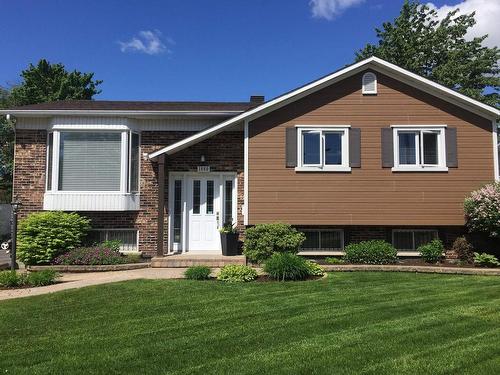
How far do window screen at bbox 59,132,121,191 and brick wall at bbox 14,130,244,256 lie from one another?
0.74 m

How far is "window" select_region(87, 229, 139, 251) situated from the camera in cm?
1325

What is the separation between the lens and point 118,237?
13367 mm

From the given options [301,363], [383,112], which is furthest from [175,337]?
[383,112]

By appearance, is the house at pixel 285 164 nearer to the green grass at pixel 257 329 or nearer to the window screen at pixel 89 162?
the window screen at pixel 89 162

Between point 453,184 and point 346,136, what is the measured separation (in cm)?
318

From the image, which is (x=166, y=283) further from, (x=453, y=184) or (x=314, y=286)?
(x=453, y=184)

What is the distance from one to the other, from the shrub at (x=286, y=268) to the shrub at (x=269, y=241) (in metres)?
1.64

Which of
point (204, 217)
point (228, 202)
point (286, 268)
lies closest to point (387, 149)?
point (228, 202)

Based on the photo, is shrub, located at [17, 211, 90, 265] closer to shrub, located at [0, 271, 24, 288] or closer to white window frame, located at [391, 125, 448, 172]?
shrub, located at [0, 271, 24, 288]

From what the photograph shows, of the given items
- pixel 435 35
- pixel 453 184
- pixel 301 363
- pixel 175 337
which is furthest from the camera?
pixel 435 35

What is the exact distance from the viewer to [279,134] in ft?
41.4

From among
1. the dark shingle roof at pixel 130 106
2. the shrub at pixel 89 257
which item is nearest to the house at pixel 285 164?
the dark shingle roof at pixel 130 106

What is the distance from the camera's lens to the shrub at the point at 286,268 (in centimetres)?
934

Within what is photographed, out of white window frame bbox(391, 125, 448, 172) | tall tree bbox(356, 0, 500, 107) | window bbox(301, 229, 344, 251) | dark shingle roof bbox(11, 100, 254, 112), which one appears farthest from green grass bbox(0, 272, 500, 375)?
tall tree bbox(356, 0, 500, 107)
